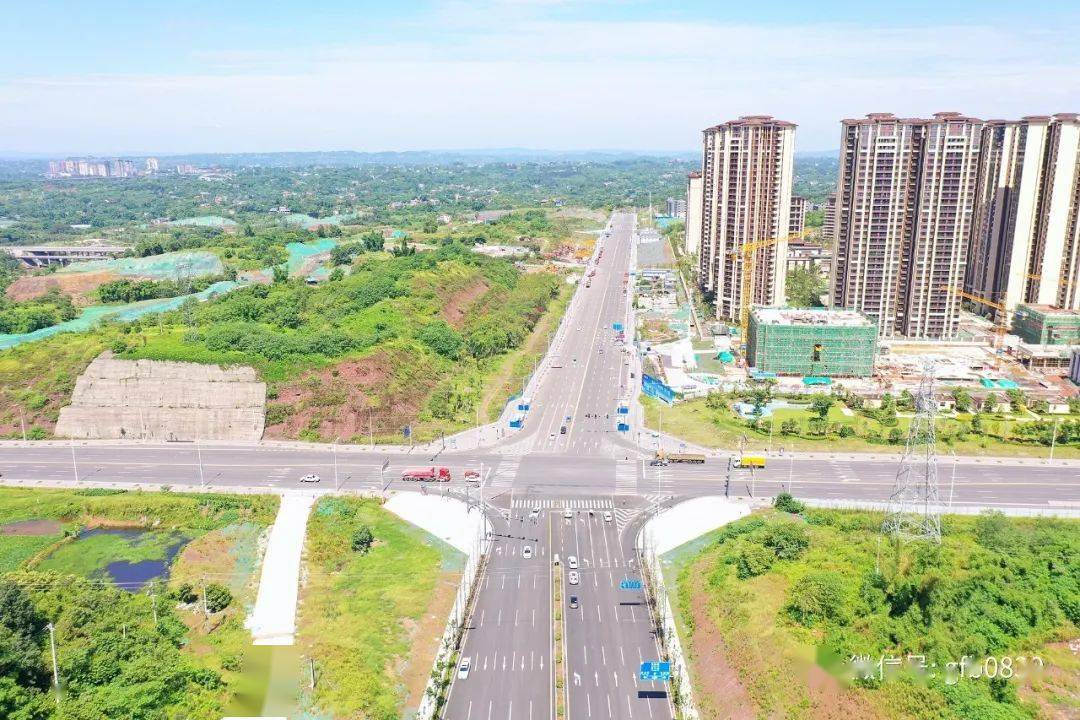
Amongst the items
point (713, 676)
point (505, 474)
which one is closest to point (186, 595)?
point (505, 474)

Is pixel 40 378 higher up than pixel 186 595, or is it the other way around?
pixel 40 378

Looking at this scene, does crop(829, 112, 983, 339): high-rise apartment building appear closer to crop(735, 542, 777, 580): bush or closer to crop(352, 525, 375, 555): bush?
crop(735, 542, 777, 580): bush

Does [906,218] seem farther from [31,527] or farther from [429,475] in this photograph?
[31,527]

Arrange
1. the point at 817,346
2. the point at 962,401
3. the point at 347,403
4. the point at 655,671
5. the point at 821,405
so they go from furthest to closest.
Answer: the point at 817,346, the point at 962,401, the point at 347,403, the point at 821,405, the point at 655,671

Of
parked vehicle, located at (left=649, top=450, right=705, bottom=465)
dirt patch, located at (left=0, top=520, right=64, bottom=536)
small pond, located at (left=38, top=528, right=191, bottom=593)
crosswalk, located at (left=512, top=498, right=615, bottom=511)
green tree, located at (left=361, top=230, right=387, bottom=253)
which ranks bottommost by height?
small pond, located at (left=38, top=528, right=191, bottom=593)

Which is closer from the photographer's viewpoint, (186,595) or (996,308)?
(186,595)

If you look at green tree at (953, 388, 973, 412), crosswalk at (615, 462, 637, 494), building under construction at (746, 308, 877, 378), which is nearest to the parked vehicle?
crosswalk at (615, 462, 637, 494)

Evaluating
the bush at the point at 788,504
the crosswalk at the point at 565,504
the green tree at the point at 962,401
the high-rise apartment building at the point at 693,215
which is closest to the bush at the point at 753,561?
the bush at the point at 788,504

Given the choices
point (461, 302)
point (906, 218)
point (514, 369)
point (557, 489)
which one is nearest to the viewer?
point (557, 489)
